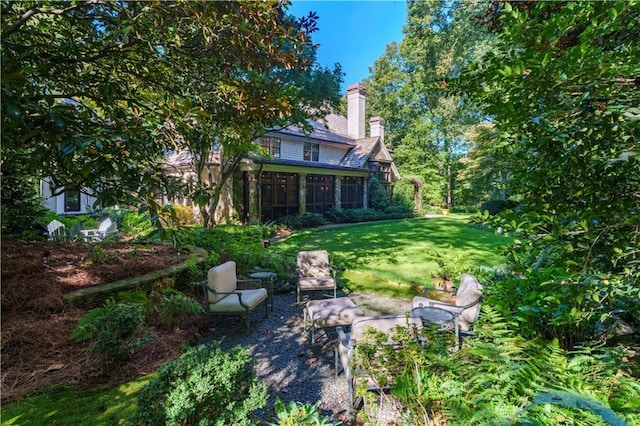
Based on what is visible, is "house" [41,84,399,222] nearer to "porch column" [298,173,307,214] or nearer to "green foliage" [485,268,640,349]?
"porch column" [298,173,307,214]

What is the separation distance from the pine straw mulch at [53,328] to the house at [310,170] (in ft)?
33.2

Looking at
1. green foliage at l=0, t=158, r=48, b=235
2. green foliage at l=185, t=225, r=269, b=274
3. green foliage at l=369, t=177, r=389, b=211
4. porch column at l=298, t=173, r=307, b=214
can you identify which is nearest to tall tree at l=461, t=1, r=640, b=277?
green foliage at l=185, t=225, r=269, b=274

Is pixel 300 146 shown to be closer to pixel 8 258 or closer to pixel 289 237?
pixel 289 237

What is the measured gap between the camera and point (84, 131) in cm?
202

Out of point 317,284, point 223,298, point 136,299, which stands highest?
point 136,299

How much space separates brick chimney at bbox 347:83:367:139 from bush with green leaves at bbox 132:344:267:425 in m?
26.0

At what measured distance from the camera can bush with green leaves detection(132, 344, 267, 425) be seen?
2.32 meters

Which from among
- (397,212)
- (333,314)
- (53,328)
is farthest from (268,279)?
(397,212)

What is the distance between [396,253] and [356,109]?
18.8 metres

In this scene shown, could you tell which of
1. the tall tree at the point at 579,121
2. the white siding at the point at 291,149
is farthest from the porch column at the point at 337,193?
the tall tree at the point at 579,121

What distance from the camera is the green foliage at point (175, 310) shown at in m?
4.96

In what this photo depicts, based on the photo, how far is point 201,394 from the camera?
7.77 ft

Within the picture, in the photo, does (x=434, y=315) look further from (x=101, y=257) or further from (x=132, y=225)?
(x=132, y=225)

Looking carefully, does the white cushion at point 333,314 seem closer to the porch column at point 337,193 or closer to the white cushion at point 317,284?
the white cushion at point 317,284
